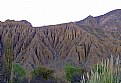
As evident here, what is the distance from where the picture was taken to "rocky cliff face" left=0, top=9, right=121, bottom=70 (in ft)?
169

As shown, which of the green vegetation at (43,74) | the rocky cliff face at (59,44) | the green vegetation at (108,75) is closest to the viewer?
the green vegetation at (108,75)

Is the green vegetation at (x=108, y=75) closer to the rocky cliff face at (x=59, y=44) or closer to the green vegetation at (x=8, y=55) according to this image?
the green vegetation at (x=8, y=55)

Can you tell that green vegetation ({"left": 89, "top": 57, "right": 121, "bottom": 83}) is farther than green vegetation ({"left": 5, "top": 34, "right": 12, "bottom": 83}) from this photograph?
No

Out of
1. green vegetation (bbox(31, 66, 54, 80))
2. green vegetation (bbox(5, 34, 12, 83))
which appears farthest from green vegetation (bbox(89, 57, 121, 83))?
green vegetation (bbox(31, 66, 54, 80))

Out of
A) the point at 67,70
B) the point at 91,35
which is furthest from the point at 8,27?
the point at 67,70

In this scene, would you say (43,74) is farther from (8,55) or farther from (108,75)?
(108,75)

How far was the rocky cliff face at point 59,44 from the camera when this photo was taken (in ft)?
169

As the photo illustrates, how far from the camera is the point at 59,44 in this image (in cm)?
5766

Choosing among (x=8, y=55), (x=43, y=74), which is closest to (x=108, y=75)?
(x=8, y=55)

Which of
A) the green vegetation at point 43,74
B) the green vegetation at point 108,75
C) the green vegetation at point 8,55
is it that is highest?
the green vegetation at point 108,75

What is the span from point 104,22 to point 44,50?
3493 centimetres

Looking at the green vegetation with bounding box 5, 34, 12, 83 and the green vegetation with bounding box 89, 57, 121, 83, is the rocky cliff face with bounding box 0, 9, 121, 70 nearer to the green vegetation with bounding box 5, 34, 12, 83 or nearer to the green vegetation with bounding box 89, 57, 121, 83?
the green vegetation with bounding box 5, 34, 12, 83

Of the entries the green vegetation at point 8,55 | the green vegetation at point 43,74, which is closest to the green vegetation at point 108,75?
the green vegetation at point 8,55

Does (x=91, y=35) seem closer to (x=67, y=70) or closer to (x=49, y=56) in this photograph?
(x=49, y=56)
